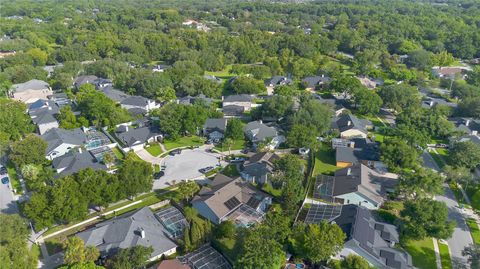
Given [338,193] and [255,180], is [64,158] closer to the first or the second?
[255,180]

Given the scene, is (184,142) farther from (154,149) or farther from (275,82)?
(275,82)

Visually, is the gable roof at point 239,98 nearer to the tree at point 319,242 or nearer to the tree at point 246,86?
the tree at point 246,86

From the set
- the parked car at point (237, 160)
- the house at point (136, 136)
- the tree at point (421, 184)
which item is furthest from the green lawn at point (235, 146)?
the tree at point (421, 184)

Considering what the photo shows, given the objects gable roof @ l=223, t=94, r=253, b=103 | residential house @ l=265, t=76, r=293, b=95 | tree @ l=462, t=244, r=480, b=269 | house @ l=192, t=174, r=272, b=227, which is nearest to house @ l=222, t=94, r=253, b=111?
gable roof @ l=223, t=94, r=253, b=103

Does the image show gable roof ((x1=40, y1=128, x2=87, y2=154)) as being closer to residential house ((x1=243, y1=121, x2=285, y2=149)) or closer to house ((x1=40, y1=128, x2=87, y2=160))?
house ((x1=40, y1=128, x2=87, y2=160))

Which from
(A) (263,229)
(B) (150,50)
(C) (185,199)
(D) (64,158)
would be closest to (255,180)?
(C) (185,199)

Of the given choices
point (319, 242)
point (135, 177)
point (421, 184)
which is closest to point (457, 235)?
point (421, 184)
